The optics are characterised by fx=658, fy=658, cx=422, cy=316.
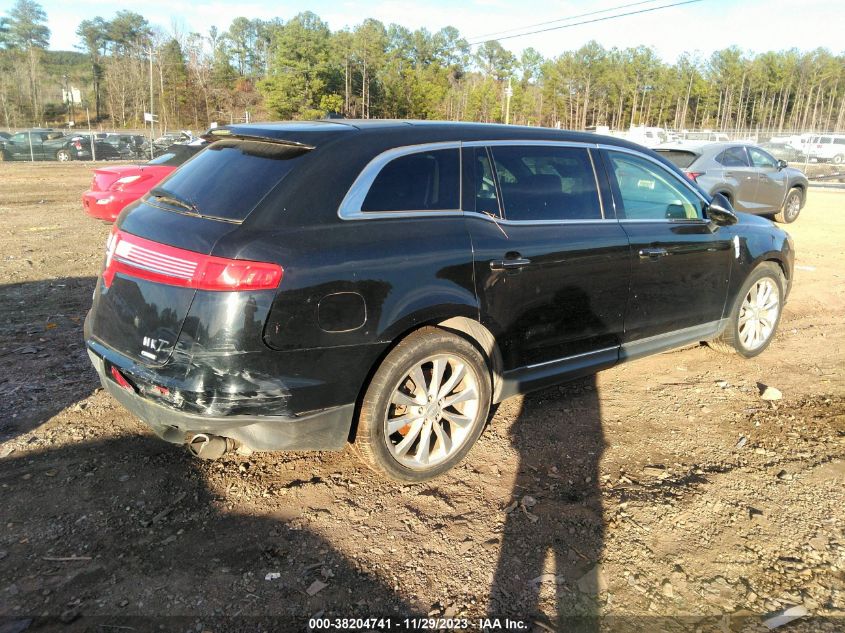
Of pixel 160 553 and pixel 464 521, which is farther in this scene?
pixel 464 521

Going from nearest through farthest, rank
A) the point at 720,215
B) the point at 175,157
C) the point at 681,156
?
the point at 720,215 < the point at 175,157 < the point at 681,156

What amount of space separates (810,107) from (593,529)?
105 m

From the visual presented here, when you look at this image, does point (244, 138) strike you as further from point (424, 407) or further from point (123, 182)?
point (123, 182)

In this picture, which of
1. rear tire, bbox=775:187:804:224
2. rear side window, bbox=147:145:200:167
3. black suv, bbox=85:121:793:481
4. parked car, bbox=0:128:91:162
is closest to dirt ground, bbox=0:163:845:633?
black suv, bbox=85:121:793:481

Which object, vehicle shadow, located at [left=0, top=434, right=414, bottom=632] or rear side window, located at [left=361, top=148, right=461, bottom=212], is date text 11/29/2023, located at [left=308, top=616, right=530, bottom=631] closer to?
vehicle shadow, located at [left=0, top=434, right=414, bottom=632]

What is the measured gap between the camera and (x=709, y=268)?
4.84 metres

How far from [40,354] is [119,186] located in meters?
5.85

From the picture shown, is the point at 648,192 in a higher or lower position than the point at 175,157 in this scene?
lower

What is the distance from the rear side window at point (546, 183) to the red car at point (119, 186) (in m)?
7.53

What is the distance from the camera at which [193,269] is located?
2.86 metres

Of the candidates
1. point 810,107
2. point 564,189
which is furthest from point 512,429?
point 810,107

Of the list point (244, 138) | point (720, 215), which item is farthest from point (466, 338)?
point (720, 215)

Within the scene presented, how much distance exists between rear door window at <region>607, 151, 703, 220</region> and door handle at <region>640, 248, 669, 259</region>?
23 cm

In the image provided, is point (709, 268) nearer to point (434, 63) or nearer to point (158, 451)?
point (158, 451)
